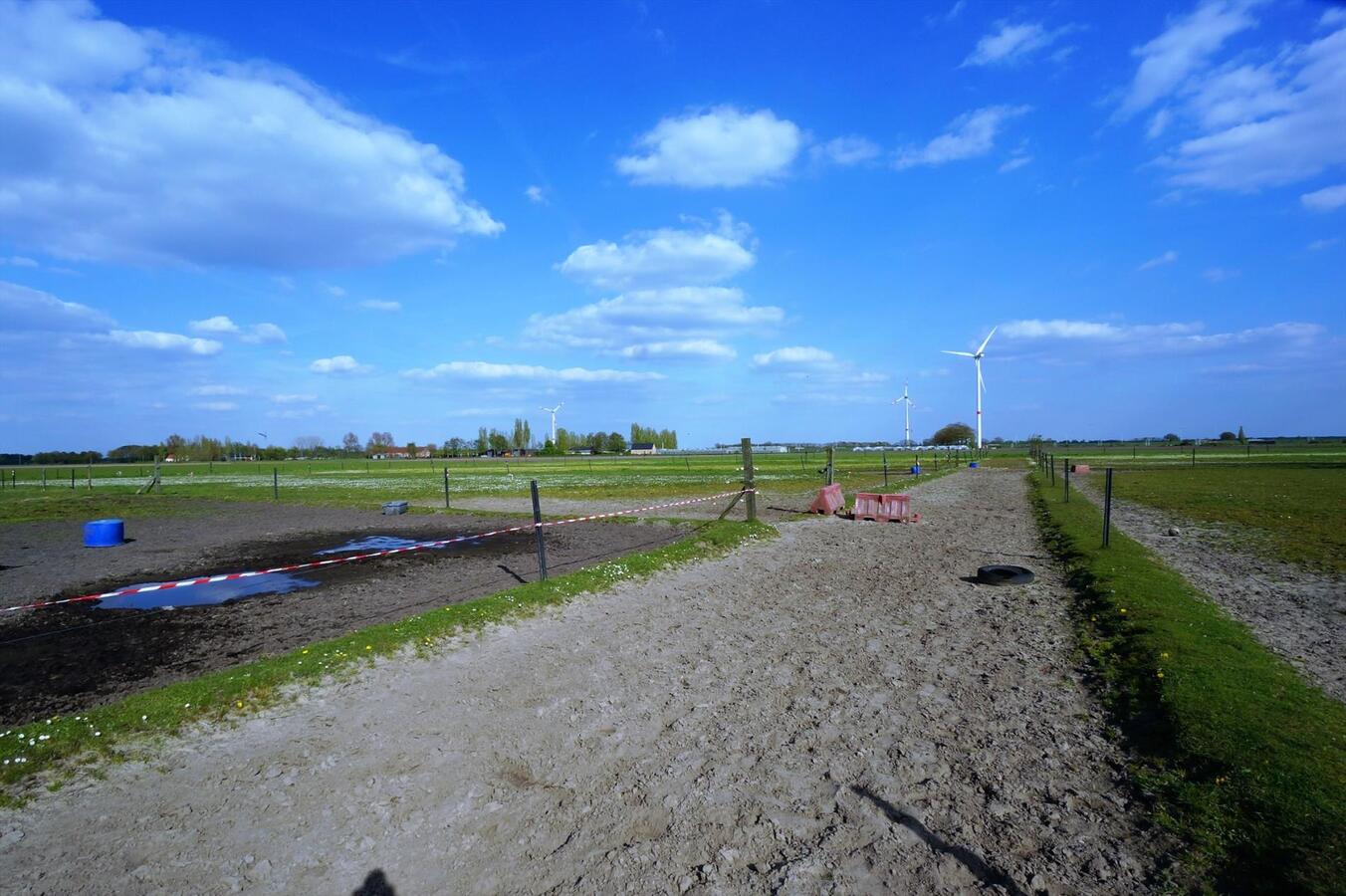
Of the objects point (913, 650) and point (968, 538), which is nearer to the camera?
point (913, 650)

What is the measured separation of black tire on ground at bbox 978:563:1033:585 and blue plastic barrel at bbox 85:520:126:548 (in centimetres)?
2002

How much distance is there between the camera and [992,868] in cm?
357

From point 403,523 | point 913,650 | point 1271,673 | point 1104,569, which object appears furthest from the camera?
point 403,523

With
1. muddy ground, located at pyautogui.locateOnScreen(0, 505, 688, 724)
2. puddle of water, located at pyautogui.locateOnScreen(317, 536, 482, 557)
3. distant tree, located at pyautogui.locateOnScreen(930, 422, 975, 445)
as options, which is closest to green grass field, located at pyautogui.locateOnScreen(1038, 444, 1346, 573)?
muddy ground, located at pyautogui.locateOnScreen(0, 505, 688, 724)

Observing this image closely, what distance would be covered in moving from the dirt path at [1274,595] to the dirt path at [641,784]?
7.05 feet

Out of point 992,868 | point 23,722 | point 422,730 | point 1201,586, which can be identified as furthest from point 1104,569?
point 23,722

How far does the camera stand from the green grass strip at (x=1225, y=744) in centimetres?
346

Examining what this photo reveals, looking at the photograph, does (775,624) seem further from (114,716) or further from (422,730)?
(114,716)

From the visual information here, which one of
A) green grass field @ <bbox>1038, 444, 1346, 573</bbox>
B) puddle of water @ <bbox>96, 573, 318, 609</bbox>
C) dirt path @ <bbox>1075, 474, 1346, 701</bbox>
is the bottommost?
puddle of water @ <bbox>96, 573, 318, 609</bbox>

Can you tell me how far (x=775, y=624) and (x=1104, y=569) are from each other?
6188 mm

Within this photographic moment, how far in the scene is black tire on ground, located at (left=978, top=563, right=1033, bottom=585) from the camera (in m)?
10.9

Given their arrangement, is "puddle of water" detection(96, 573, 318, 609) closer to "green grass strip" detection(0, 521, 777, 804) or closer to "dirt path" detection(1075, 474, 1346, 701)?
"green grass strip" detection(0, 521, 777, 804)

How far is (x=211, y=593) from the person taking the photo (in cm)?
1153

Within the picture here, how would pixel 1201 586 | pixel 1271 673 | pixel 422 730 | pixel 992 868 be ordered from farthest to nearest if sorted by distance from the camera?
1. pixel 1201 586
2. pixel 1271 673
3. pixel 422 730
4. pixel 992 868
